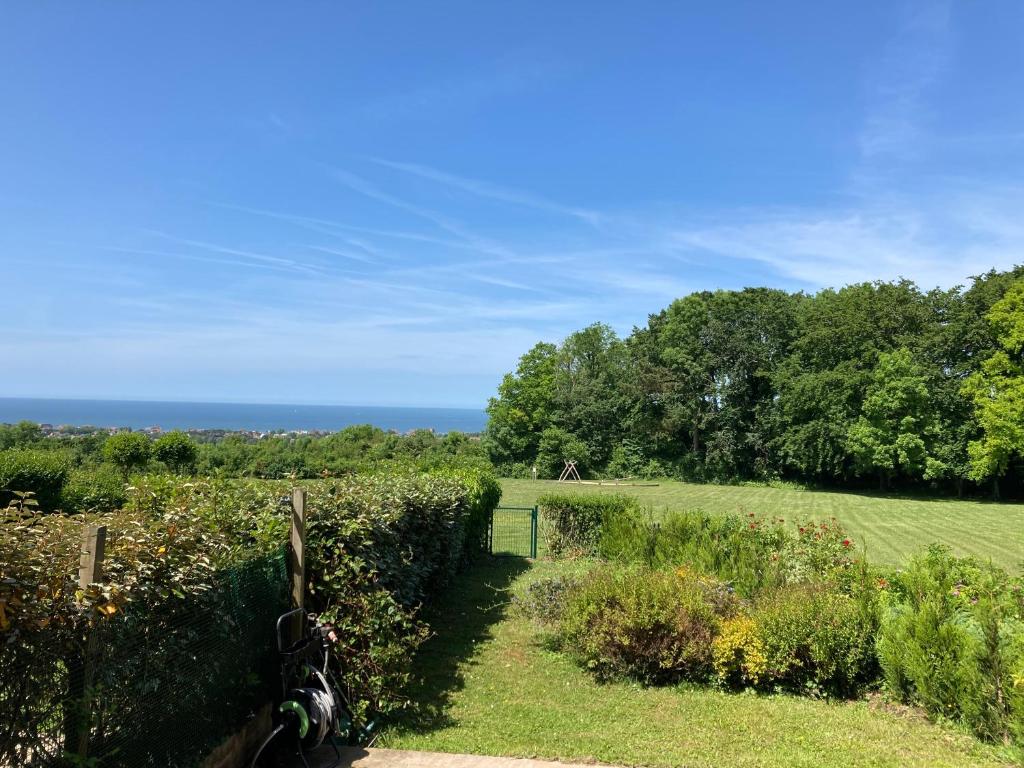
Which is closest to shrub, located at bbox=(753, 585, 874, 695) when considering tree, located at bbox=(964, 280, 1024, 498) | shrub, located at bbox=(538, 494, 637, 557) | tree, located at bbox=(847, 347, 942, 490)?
shrub, located at bbox=(538, 494, 637, 557)

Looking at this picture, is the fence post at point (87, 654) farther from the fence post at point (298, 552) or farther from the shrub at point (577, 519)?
the shrub at point (577, 519)

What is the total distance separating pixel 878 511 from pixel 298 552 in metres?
25.4

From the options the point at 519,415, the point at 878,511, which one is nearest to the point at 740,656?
the point at 878,511

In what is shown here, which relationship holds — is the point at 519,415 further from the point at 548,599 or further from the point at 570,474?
the point at 548,599

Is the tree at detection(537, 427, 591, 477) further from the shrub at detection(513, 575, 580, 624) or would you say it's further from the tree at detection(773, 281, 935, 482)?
the shrub at detection(513, 575, 580, 624)

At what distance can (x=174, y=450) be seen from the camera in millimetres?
22078

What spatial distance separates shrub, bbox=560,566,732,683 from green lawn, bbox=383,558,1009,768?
0.73 feet

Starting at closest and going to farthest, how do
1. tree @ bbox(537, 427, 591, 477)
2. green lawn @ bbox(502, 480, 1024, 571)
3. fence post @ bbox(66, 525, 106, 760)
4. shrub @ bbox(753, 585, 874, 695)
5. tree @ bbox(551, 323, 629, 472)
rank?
fence post @ bbox(66, 525, 106, 760)
shrub @ bbox(753, 585, 874, 695)
green lawn @ bbox(502, 480, 1024, 571)
tree @ bbox(537, 427, 591, 477)
tree @ bbox(551, 323, 629, 472)

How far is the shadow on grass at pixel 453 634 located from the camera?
557 cm

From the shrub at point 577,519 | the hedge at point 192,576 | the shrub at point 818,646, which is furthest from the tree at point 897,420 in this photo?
the hedge at point 192,576

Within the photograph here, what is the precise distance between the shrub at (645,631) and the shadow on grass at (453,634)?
4.59ft

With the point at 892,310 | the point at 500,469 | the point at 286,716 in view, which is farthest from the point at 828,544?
the point at 500,469

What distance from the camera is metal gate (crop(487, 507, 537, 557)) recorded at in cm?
1411

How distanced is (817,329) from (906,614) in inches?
1204
